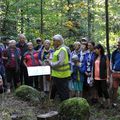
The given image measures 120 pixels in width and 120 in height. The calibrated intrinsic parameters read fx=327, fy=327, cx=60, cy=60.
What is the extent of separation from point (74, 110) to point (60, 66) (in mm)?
1361

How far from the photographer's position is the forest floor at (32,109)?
26.1 feet

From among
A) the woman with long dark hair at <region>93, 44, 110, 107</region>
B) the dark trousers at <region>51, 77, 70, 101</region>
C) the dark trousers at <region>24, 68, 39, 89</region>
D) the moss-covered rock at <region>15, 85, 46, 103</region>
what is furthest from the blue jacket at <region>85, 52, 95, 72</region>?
the dark trousers at <region>24, 68, 39, 89</region>

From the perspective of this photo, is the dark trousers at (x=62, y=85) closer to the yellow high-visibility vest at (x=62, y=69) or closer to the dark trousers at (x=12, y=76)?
the yellow high-visibility vest at (x=62, y=69)

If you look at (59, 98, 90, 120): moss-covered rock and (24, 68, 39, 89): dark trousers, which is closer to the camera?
(59, 98, 90, 120): moss-covered rock

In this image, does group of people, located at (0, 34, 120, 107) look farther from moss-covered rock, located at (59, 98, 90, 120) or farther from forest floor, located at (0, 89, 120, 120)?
moss-covered rock, located at (59, 98, 90, 120)

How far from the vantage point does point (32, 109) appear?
8.70 m

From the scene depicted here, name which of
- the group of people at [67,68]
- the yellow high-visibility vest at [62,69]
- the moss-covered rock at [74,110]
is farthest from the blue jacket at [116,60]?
the moss-covered rock at [74,110]

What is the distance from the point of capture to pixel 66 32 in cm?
2109

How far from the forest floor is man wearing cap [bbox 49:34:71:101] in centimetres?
66

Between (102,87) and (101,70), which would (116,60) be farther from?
(102,87)

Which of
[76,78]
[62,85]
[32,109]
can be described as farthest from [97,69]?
[32,109]

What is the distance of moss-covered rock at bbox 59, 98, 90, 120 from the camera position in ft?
26.5

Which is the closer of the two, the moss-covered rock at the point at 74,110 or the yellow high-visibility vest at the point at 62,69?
the moss-covered rock at the point at 74,110

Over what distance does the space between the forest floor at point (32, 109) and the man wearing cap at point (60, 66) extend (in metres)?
0.66
